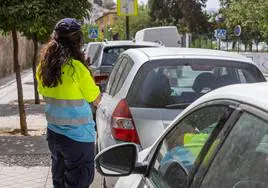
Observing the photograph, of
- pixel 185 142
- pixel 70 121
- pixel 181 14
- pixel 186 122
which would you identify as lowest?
pixel 181 14

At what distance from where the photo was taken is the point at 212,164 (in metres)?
2.32

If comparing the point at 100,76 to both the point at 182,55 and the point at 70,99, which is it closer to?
the point at 182,55

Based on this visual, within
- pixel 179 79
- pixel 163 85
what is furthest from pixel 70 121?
pixel 179 79

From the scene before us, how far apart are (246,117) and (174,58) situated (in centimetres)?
328

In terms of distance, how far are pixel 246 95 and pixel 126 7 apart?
20.2 metres

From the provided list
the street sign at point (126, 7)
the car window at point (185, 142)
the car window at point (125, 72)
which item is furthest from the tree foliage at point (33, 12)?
the street sign at point (126, 7)

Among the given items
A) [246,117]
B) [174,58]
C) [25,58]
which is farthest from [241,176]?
[25,58]

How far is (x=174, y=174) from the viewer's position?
2686 millimetres

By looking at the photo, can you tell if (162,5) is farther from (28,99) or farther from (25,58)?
(28,99)

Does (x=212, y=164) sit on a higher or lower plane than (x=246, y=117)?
lower

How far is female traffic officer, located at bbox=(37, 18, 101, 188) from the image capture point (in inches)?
193

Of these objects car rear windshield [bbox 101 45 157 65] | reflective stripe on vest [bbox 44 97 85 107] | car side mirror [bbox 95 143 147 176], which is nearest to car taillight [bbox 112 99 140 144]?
reflective stripe on vest [bbox 44 97 85 107]

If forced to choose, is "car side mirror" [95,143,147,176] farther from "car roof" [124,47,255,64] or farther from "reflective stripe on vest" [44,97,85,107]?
"car roof" [124,47,255,64]

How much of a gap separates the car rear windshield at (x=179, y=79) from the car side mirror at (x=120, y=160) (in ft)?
7.08
